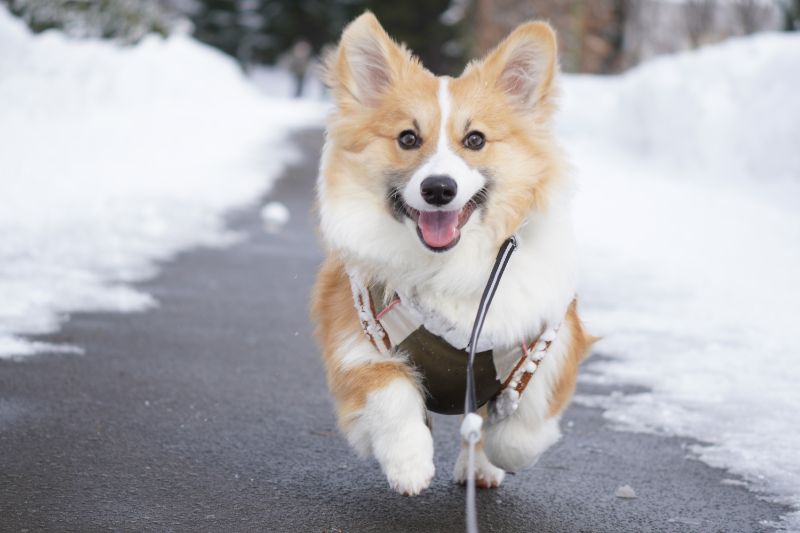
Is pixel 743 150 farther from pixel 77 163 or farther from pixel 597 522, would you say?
pixel 597 522

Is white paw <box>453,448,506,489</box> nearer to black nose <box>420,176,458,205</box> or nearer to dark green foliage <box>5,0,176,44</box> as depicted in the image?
black nose <box>420,176,458,205</box>

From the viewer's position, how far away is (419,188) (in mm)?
3195

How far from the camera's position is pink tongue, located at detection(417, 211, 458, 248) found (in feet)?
10.7

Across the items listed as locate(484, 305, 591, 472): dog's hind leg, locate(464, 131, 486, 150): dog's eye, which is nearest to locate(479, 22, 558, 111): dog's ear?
locate(464, 131, 486, 150): dog's eye

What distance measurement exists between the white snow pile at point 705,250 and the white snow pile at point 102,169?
3.23 m

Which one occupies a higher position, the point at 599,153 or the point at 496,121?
the point at 496,121

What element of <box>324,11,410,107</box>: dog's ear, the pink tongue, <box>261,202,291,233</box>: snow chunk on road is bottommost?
<box>261,202,291,233</box>: snow chunk on road

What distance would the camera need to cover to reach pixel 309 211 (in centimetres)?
1020

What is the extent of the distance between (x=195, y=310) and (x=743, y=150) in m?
6.96

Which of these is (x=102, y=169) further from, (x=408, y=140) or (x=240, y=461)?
(x=408, y=140)

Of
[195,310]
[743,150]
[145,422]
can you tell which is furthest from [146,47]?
[145,422]

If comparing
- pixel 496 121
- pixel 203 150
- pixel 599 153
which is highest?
pixel 496 121

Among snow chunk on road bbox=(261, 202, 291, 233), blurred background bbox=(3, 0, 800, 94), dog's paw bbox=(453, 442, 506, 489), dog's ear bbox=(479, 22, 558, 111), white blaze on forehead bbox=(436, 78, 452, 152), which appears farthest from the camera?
blurred background bbox=(3, 0, 800, 94)

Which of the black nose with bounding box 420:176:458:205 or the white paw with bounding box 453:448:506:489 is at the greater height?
the black nose with bounding box 420:176:458:205
